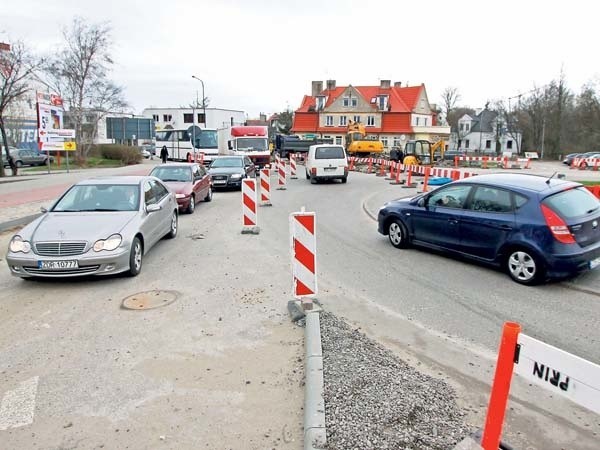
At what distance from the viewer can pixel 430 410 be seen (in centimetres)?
351

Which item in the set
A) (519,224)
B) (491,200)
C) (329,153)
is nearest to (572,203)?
(519,224)

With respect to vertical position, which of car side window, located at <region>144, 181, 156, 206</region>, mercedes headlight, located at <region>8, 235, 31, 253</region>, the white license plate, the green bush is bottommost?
the white license plate

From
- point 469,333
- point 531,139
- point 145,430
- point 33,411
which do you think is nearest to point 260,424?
point 145,430

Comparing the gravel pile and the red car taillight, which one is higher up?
the red car taillight

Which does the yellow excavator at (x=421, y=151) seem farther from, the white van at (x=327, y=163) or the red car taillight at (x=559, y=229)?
the red car taillight at (x=559, y=229)

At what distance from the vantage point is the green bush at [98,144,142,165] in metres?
43.4

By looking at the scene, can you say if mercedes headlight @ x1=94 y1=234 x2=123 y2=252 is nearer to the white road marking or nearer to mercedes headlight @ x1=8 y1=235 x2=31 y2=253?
mercedes headlight @ x1=8 y1=235 x2=31 y2=253

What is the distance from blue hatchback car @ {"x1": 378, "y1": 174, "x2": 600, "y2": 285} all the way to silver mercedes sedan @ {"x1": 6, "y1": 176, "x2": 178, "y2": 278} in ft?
16.9

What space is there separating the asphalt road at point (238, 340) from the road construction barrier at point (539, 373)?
2.71 ft

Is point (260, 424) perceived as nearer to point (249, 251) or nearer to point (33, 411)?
point (33, 411)

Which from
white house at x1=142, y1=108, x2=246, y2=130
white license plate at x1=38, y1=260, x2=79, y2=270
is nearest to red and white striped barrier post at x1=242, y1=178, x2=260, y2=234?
white license plate at x1=38, y1=260, x2=79, y2=270

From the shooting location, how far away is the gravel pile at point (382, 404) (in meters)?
3.15

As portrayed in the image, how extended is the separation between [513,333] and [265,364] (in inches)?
101

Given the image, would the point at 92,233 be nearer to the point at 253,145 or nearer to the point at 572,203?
the point at 572,203
